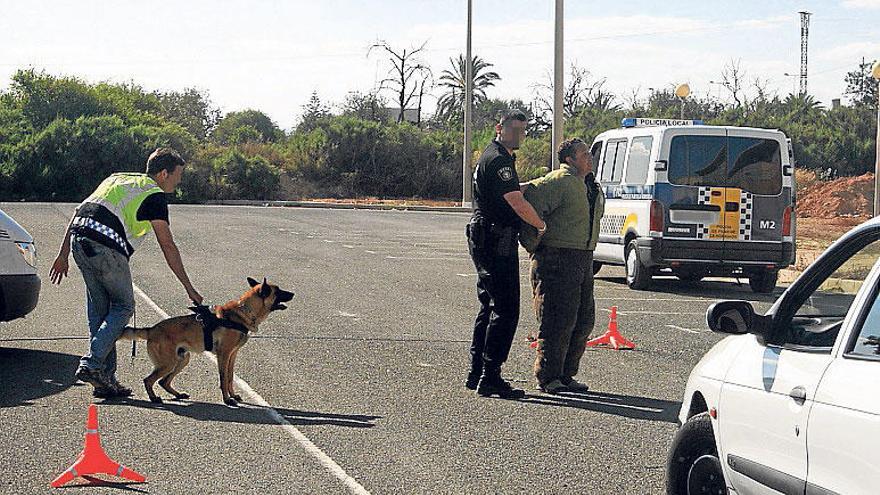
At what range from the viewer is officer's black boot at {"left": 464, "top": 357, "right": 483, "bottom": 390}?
9.03 meters

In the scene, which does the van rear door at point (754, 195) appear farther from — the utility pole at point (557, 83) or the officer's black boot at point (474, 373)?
the utility pole at point (557, 83)

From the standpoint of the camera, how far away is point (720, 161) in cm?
1574

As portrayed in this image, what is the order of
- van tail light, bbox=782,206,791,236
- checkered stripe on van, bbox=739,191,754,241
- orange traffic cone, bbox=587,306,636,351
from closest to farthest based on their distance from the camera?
orange traffic cone, bbox=587,306,636,351, checkered stripe on van, bbox=739,191,754,241, van tail light, bbox=782,206,791,236

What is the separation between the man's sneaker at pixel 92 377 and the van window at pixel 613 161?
32.5 ft

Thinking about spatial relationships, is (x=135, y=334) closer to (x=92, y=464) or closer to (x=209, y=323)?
(x=209, y=323)

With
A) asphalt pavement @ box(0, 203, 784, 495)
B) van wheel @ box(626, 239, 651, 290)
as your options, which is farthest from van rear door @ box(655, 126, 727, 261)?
asphalt pavement @ box(0, 203, 784, 495)

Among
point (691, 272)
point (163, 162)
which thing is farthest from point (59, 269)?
point (691, 272)

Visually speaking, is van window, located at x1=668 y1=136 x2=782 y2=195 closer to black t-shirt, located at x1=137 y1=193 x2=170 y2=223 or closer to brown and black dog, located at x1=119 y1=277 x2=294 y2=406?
brown and black dog, located at x1=119 y1=277 x2=294 y2=406

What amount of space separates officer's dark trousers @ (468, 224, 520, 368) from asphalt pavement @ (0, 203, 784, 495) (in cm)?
38

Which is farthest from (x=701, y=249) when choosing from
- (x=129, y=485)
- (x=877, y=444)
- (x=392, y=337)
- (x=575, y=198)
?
(x=877, y=444)

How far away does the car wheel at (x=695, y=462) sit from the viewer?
5125mm

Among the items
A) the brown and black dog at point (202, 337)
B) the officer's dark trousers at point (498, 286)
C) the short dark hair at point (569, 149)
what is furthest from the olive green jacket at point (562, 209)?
the brown and black dog at point (202, 337)

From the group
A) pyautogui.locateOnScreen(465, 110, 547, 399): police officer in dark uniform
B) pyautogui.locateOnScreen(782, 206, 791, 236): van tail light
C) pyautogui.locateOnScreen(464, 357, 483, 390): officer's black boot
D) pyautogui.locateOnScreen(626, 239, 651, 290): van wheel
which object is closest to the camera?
pyautogui.locateOnScreen(465, 110, 547, 399): police officer in dark uniform

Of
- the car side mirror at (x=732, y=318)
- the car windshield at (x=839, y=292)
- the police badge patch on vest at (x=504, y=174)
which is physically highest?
the police badge patch on vest at (x=504, y=174)
